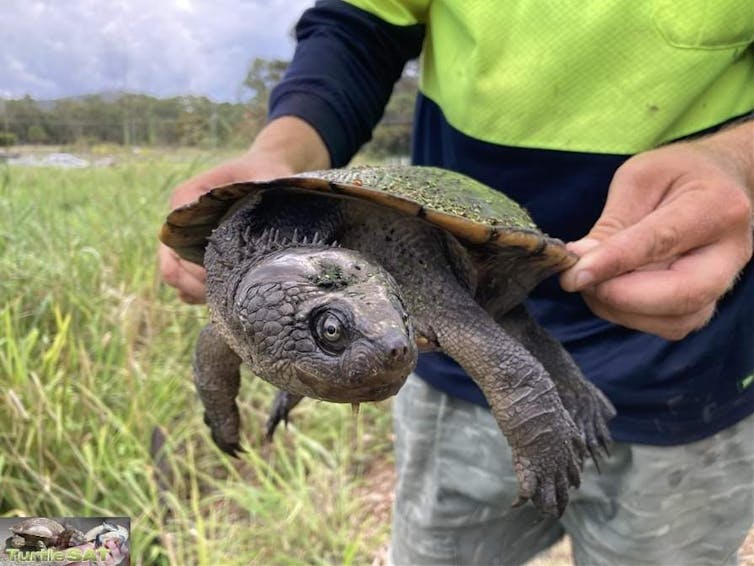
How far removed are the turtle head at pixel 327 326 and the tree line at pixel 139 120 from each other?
7.36ft

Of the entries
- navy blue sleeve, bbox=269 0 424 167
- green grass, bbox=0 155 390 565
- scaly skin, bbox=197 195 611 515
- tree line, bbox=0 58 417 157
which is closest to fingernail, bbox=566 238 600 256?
scaly skin, bbox=197 195 611 515

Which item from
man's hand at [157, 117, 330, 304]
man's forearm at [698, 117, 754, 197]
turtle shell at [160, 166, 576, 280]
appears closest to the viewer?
turtle shell at [160, 166, 576, 280]

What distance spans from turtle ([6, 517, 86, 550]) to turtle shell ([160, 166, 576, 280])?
0.40m

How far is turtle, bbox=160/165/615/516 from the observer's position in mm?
679

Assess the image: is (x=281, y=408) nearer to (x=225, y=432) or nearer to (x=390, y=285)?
(x=225, y=432)

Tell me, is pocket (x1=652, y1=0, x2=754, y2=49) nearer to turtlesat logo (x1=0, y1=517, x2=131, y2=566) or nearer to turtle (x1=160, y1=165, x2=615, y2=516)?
turtle (x1=160, y1=165, x2=615, y2=516)

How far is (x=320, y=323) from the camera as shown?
0.67m

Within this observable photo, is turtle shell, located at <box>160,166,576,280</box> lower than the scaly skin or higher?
higher

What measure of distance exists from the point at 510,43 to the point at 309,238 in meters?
0.50

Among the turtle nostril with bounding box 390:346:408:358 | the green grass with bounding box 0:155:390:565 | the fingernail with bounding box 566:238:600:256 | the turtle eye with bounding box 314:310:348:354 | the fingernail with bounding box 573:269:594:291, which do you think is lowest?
the green grass with bounding box 0:155:390:565

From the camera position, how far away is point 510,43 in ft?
3.59

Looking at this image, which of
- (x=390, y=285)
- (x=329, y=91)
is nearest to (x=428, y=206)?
(x=390, y=285)

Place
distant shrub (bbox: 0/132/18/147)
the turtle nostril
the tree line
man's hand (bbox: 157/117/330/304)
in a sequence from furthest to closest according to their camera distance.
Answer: the tree line → distant shrub (bbox: 0/132/18/147) → man's hand (bbox: 157/117/330/304) → the turtle nostril

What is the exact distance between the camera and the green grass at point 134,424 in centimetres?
182
